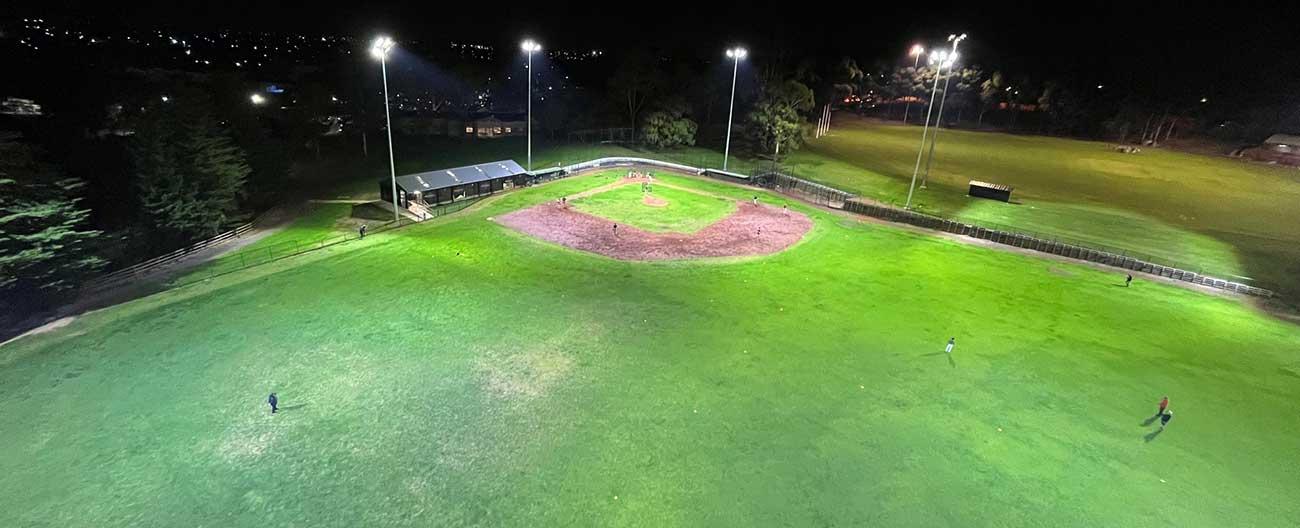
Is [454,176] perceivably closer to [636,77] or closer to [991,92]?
[636,77]

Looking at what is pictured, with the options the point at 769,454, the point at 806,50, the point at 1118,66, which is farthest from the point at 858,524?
the point at 1118,66

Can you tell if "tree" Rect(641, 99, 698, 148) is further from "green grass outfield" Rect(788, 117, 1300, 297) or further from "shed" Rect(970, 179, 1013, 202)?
"shed" Rect(970, 179, 1013, 202)

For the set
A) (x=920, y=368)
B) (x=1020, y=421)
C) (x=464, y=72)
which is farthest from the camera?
(x=464, y=72)

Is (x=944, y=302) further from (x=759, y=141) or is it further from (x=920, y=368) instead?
(x=759, y=141)

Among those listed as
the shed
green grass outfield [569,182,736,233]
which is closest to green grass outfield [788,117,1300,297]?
the shed

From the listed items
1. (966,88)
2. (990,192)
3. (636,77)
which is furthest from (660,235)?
(966,88)

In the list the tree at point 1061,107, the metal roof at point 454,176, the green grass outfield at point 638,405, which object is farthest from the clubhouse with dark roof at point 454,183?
the tree at point 1061,107
